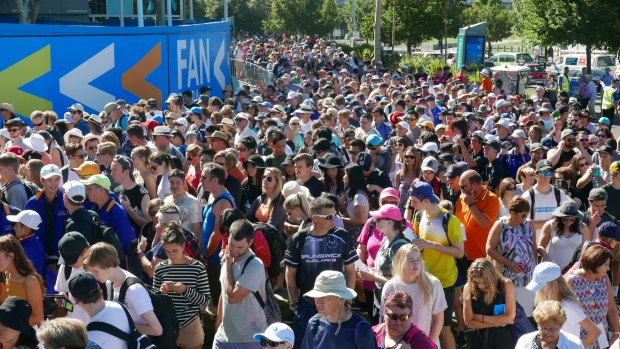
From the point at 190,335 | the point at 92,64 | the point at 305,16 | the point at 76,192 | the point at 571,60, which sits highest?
the point at 305,16

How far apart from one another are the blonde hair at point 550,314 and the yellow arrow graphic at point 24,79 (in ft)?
43.0

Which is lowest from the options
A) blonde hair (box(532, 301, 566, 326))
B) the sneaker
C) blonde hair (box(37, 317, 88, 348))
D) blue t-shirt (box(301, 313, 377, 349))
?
the sneaker

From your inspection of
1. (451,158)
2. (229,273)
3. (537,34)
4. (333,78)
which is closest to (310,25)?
(537,34)

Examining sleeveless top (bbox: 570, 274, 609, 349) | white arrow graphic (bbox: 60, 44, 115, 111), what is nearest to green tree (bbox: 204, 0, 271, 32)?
white arrow graphic (bbox: 60, 44, 115, 111)

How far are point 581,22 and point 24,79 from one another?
87.9ft

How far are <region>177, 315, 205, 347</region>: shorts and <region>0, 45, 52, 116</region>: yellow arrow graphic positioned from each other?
1112 cm

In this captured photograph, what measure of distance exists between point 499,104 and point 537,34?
2426 centimetres

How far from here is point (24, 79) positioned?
1666 centimetres

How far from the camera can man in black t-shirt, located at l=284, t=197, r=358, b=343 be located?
263 inches

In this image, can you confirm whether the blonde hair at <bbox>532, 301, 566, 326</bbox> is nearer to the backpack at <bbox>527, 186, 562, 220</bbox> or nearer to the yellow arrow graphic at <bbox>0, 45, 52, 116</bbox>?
the backpack at <bbox>527, 186, 562, 220</bbox>

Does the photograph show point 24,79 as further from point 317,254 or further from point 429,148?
point 317,254

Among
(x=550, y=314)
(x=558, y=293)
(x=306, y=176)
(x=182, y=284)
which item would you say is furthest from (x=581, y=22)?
(x=550, y=314)

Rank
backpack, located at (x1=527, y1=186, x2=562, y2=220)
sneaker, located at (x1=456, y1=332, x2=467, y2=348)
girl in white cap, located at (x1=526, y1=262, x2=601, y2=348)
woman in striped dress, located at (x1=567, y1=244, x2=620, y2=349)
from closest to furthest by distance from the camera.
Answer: girl in white cap, located at (x1=526, y1=262, x2=601, y2=348), woman in striped dress, located at (x1=567, y1=244, x2=620, y2=349), sneaker, located at (x1=456, y1=332, x2=467, y2=348), backpack, located at (x1=527, y1=186, x2=562, y2=220)

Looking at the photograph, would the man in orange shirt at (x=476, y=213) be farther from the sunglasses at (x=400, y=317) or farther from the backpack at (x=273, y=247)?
the sunglasses at (x=400, y=317)
